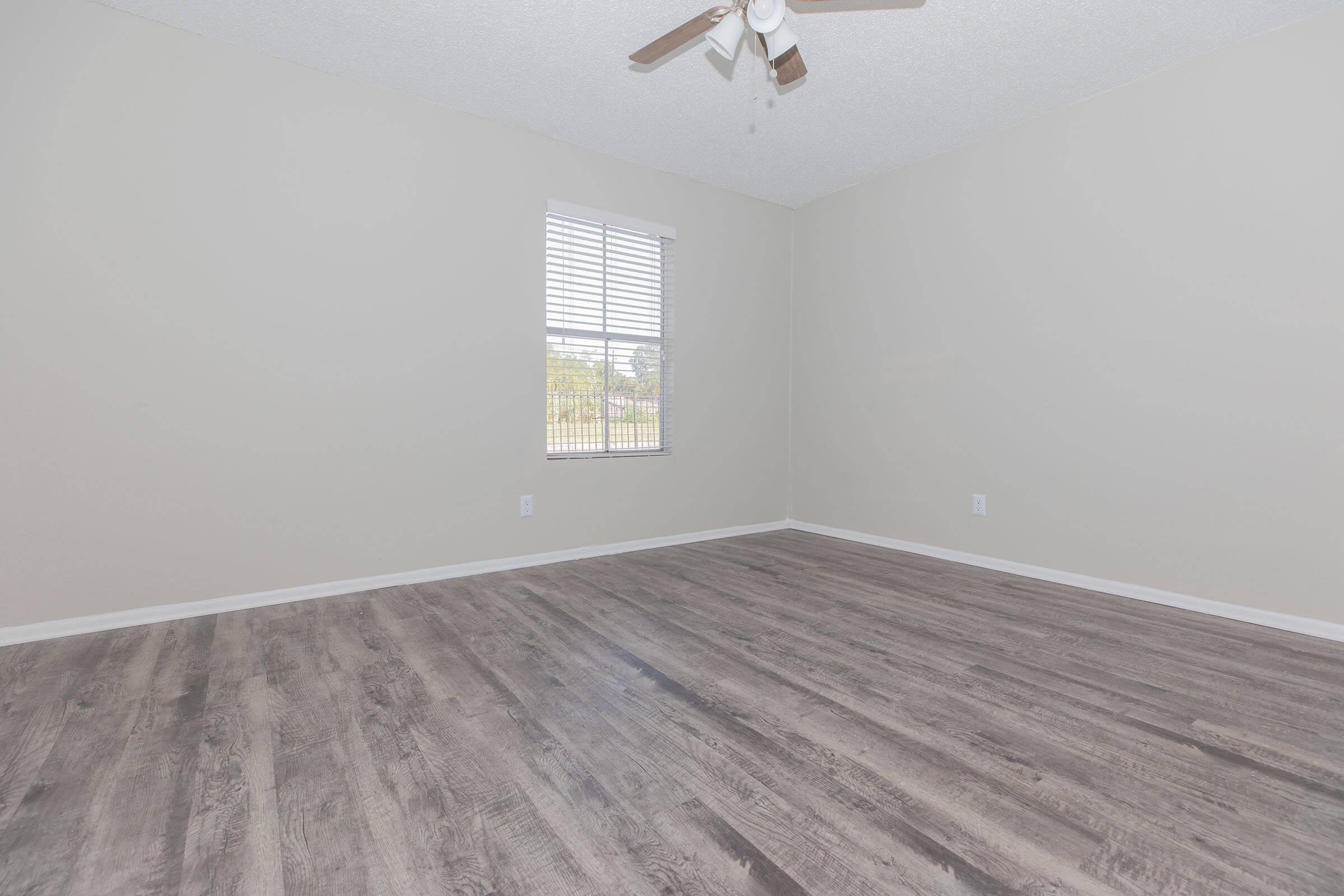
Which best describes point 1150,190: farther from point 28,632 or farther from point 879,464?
point 28,632

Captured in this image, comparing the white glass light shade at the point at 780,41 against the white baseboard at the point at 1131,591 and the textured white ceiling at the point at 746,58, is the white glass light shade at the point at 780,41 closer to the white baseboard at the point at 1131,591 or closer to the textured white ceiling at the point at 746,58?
the textured white ceiling at the point at 746,58

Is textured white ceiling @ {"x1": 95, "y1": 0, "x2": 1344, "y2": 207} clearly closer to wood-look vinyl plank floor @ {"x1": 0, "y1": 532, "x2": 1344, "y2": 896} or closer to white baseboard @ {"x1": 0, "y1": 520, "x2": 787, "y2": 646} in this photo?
wood-look vinyl plank floor @ {"x1": 0, "y1": 532, "x2": 1344, "y2": 896}

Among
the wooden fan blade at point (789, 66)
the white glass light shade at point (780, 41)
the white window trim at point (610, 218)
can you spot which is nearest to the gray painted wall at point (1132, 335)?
the white window trim at point (610, 218)

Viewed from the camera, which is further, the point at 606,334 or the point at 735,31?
the point at 606,334

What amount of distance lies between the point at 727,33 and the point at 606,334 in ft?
6.63

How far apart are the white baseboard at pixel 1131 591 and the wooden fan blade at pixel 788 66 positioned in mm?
2789

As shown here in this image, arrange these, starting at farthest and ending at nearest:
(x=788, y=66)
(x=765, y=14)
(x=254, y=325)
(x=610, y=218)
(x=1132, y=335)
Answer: (x=610, y=218) → (x=1132, y=335) → (x=254, y=325) → (x=788, y=66) → (x=765, y=14)

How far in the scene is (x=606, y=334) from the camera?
3938 millimetres

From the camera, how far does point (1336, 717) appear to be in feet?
5.84

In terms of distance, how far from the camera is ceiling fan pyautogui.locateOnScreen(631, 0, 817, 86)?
2.03 meters

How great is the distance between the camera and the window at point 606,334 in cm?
372

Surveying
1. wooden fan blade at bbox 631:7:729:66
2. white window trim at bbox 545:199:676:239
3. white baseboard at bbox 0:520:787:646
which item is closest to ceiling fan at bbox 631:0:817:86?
wooden fan blade at bbox 631:7:729:66

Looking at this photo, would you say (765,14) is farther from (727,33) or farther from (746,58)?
(746,58)

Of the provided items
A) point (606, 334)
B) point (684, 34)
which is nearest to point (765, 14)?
point (684, 34)
